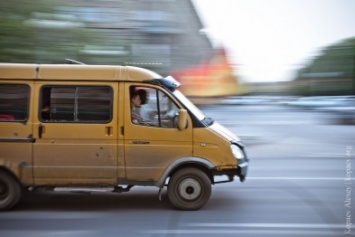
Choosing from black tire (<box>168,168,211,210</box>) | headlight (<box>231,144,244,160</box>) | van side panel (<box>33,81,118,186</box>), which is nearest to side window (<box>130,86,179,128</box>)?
van side panel (<box>33,81,118,186</box>)

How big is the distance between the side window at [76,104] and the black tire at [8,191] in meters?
0.97

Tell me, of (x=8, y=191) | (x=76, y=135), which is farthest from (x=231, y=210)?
(x=8, y=191)

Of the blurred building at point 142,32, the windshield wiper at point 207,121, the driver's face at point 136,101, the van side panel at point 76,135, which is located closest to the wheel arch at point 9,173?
the van side panel at point 76,135

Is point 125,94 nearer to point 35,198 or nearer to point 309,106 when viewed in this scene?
point 35,198

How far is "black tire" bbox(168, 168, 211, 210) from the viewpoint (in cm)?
695

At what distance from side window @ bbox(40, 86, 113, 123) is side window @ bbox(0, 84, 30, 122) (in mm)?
238

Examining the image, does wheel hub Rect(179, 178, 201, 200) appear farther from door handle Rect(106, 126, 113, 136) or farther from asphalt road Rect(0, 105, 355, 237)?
door handle Rect(106, 126, 113, 136)

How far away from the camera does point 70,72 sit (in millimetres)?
6871

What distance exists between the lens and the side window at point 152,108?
686cm

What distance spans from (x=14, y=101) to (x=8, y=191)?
49.9 inches

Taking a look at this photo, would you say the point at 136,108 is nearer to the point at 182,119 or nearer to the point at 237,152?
the point at 182,119

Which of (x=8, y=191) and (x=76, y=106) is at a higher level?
(x=76, y=106)

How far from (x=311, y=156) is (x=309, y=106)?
14064 mm

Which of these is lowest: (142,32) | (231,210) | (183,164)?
(231,210)
